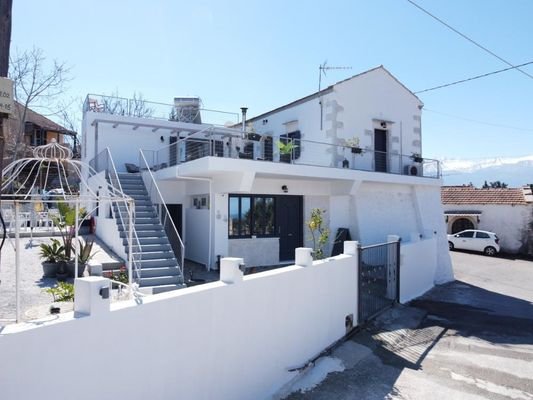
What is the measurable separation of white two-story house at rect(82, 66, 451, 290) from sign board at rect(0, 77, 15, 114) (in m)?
8.46

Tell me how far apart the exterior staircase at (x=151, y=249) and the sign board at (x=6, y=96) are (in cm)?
674

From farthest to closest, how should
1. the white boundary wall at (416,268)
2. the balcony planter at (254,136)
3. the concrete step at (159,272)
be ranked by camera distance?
1. the white boundary wall at (416,268)
2. the balcony planter at (254,136)
3. the concrete step at (159,272)

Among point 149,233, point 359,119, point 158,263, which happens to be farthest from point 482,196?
point 158,263

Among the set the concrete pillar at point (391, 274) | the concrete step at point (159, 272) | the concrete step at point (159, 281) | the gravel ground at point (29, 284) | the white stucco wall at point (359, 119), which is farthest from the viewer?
the white stucco wall at point (359, 119)

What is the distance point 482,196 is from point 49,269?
29758 mm

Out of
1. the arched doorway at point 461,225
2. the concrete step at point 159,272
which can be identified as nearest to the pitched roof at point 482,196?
the arched doorway at point 461,225

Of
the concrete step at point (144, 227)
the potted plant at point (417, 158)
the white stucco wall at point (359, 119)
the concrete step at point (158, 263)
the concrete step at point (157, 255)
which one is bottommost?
the concrete step at point (158, 263)

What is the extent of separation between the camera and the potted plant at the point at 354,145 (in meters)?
Answer: 15.9

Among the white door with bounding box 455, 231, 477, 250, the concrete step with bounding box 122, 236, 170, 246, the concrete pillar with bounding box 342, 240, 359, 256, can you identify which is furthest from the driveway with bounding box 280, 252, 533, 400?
the white door with bounding box 455, 231, 477, 250

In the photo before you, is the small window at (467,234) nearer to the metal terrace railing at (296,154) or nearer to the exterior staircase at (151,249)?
the metal terrace railing at (296,154)

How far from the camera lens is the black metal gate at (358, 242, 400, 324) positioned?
9.55 metres

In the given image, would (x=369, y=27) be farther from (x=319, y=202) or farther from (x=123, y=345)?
(x=123, y=345)

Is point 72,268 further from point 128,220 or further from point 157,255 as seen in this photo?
point 157,255

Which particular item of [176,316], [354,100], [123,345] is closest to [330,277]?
[176,316]
